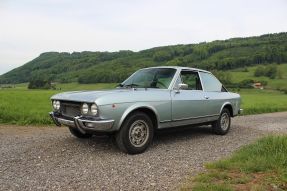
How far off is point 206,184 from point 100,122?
7.30ft

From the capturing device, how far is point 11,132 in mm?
9430

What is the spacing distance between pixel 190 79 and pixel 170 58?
104328 millimetres

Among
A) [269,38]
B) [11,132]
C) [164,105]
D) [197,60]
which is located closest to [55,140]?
[11,132]

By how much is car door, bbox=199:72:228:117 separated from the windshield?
1279 millimetres

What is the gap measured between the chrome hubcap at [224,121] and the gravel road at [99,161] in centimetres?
42

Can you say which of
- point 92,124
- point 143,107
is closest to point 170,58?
point 143,107

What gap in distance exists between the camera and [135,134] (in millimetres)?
6590

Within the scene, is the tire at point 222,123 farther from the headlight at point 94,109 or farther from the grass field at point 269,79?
the grass field at point 269,79

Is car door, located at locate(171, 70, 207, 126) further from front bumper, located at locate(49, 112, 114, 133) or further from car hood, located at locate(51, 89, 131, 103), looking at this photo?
front bumper, located at locate(49, 112, 114, 133)

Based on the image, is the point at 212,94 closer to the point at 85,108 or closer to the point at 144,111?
the point at 144,111

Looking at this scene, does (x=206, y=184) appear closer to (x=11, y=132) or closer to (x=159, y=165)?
(x=159, y=165)

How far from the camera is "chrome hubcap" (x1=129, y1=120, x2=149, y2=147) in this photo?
21.4 ft

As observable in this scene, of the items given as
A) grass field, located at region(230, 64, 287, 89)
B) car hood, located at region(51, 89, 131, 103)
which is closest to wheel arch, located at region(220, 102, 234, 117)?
car hood, located at region(51, 89, 131, 103)

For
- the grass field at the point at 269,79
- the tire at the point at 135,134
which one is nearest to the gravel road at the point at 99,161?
the tire at the point at 135,134
